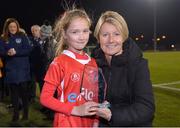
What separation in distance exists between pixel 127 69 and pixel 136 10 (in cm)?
7659

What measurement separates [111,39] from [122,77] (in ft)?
0.84

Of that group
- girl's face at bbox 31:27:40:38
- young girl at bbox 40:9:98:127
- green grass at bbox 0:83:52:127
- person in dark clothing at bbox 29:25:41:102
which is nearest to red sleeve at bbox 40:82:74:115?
young girl at bbox 40:9:98:127

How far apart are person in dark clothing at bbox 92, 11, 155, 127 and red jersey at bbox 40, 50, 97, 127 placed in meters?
0.14

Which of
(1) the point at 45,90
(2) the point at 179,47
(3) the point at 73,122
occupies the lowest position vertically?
(2) the point at 179,47

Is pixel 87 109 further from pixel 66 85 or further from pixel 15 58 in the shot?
pixel 15 58

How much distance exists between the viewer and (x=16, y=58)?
6938 mm

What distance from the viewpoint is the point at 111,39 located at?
2469 millimetres

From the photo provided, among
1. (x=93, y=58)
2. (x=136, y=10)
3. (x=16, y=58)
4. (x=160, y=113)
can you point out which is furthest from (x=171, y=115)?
(x=136, y=10)

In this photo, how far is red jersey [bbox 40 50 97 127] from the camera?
2.47 meters

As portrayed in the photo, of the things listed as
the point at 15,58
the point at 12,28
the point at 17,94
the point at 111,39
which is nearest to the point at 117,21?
the point at 111,39

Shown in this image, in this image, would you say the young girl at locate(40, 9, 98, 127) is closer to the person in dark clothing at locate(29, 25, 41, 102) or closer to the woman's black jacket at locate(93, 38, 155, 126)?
the woman's black jacket at locate(93, 38, 155, 126)

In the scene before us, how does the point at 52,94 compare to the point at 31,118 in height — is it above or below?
above

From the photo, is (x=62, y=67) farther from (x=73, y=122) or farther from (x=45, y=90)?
(x=73, y=122)

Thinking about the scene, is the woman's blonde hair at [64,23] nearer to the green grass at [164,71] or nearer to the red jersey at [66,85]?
the red jersey at [66,85]
